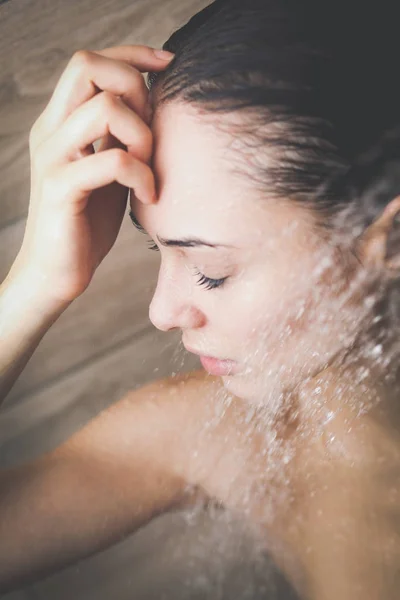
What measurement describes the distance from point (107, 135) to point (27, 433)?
0.92 meters

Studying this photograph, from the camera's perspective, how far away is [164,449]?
110 centimetres

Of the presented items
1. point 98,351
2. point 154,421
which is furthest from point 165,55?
point 98,351

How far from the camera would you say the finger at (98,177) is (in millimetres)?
751

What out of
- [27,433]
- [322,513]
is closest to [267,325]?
[322,513]

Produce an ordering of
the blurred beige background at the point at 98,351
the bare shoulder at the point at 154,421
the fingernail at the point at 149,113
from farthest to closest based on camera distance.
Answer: the blurred beige background at the point at 98,351 → the bare shoulder at the point at 154,421 → the fingernail at the point at 149,113

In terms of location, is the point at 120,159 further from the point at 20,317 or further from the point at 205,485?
the point at 205,485

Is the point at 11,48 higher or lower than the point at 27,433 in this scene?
higher

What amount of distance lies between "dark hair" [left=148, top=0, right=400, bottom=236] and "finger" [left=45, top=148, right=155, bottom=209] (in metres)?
0.10

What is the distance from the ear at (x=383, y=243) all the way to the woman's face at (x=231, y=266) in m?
0.04

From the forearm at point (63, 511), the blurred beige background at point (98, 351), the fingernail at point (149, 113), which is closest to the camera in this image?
Result: the fingernail at point (149, 113)

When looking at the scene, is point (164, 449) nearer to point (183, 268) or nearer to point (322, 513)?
point (322, 513)

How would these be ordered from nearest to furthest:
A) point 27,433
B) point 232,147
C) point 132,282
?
1. point 232,147
2. point 27,433
3. point 132,282

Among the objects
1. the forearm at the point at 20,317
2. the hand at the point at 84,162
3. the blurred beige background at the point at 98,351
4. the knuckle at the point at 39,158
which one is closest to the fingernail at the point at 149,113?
the hand at the point at 84,162

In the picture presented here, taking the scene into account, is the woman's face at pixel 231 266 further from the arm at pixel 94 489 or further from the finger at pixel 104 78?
the arm at pixel 94 489
